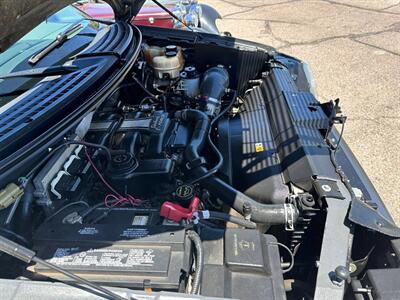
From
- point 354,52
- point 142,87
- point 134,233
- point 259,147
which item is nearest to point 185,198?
point 134,233

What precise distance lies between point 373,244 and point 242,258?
519mm

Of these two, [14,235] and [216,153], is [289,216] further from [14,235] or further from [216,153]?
→ [14,235]

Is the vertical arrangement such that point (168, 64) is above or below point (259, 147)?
above

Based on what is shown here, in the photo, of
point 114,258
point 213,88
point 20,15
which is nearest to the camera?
point 20,15

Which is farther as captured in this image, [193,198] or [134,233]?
[193,198]

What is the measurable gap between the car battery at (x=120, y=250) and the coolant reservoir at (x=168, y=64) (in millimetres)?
1270

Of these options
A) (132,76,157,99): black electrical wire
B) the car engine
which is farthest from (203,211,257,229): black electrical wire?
(132,76,157,99): black electrical wire

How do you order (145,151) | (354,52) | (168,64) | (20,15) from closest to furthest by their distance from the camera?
(20,15)
(145,151)
(168,64)
(354,52)

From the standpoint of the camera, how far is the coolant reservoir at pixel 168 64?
2502 mm

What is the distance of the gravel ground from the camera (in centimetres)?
321

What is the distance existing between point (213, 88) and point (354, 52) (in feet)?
11.8

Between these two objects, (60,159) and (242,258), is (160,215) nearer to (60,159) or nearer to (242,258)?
(242,258)

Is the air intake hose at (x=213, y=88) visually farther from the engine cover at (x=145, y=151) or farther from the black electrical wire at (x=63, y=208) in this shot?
the black electrical wire at (x=63, y=208)

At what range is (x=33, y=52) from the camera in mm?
1960
